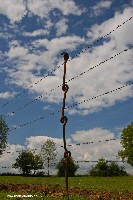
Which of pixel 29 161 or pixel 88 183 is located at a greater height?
pixel 29 161

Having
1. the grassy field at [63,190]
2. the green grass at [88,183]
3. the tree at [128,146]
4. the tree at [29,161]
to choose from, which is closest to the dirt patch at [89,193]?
the grassy field at [63,190]

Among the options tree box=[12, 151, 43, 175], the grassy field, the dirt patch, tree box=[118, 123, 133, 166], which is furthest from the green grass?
tree box=[12, 151, 43, 175]

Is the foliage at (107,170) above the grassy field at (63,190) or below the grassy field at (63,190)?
above

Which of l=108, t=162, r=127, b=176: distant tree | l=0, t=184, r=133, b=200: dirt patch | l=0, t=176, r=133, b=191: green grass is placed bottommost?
l=0, t=184, r=133, b=200: dirt patch

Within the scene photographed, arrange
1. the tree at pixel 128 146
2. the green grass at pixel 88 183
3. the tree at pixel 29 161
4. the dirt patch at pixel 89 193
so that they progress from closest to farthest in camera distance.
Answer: the dirt patch at pixel 89 193 < the green grass at pixel 88 183 < the tree at pixel 128 146 < the tree at pixel 29 161

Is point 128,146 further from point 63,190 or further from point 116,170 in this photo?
point 63,190

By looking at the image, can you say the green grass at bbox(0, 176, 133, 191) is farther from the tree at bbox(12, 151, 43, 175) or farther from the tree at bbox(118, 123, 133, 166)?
the tree at bbox(12, 151, 43, 175)

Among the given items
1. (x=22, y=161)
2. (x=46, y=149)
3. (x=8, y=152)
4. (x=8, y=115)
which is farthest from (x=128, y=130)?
(x=8, y=115)

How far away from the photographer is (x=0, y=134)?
102062 mm

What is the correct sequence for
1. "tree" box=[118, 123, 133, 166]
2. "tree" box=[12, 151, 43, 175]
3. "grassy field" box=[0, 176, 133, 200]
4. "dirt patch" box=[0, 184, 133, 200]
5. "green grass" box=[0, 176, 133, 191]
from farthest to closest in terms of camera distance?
"tree" box=[12, 151, 43, 175]
"tree" box=[118, 123, 133, 166]
"green grass" box=[0, 176, 133, 191]
"dirt patch" box=[0, 184, 133, 200]
"grassy field" box=[0, 176, 133, 200]

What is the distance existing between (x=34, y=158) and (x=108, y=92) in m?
128

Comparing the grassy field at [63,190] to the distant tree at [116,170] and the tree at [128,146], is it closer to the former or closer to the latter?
A: the tree at [128,146]

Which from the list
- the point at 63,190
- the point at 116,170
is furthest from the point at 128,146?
the point at 63,190

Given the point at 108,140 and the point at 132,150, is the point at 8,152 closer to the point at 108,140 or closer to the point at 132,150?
the point at 108,140
